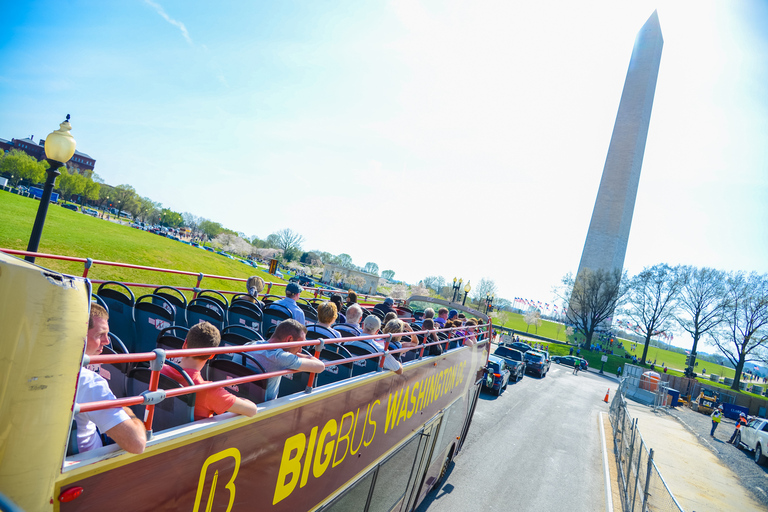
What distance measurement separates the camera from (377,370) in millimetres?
4547

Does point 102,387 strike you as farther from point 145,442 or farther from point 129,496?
point 129,496

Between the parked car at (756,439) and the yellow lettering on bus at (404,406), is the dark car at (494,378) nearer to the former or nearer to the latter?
the parked car at (756,439)

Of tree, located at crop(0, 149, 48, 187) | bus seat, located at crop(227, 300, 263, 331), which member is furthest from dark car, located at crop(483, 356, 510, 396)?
tree, located at crop(0, 149, 48, 187)

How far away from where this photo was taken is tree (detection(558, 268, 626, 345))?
212 feet

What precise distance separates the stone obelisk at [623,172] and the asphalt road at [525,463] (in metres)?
65.3

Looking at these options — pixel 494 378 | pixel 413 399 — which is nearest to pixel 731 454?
pixel 494 378

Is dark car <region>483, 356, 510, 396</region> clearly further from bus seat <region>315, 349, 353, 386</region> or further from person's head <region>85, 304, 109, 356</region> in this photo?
person's head <region>85, 304, 109, 356</region>

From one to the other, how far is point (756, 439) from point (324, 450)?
24.5m

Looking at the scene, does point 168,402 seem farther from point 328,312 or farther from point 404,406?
point 404,406

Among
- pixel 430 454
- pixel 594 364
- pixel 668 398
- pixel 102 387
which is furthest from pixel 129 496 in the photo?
pixel 594 364

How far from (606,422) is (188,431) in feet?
71.0

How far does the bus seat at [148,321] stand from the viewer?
13.8 ft

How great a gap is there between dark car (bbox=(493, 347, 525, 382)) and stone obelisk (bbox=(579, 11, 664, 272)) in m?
59.4

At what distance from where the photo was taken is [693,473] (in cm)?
1509
